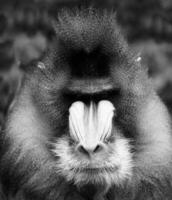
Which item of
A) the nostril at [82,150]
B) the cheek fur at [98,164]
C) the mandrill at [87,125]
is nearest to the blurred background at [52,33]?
the mandrill at [87,125]

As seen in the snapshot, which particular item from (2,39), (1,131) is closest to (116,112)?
(1,131)

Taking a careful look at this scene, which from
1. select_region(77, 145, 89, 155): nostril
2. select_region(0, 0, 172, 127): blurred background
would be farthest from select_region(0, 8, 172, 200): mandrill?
select_region(0, 0, 172, 127): blurred background

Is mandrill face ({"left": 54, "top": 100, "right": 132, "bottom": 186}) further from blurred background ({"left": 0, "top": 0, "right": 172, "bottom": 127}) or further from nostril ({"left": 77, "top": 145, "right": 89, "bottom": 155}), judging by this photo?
blurred background ({"left": 0, "top": 0, "right": 172, "bottom": 127})

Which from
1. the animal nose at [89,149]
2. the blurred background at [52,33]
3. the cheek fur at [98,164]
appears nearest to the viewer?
the animal nose at [89,149]

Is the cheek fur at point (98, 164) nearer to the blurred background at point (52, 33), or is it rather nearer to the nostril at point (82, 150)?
the nostril at point (82, 150)

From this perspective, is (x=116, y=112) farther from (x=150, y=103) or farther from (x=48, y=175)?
(x=48, y=175)

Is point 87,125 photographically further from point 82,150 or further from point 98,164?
point 98,164

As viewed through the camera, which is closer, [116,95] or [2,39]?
[116,95]
